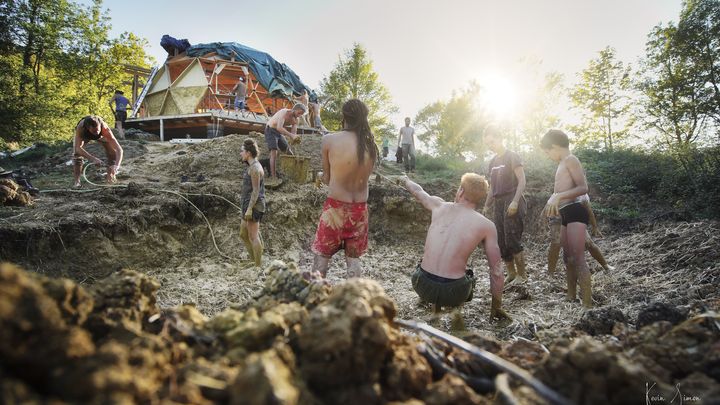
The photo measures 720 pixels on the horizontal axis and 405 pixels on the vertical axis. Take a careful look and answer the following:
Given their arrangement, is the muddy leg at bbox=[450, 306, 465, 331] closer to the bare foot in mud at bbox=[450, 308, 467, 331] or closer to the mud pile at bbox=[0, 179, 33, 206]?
the bare foot in mud at bbox=[450, 308, 467, 331]

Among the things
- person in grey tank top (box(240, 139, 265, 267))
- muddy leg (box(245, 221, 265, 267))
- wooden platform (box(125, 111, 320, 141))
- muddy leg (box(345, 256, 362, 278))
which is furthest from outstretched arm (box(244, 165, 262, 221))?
wooden platform (box(125, 111, 320, 141))

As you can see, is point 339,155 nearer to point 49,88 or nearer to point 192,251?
point 192,251

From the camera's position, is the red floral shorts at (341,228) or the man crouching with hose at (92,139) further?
the man crouching with hose at (92,139)

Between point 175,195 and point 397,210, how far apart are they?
431 centimetres

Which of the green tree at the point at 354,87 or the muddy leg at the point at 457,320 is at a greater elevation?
the green tree at the point at 354,87

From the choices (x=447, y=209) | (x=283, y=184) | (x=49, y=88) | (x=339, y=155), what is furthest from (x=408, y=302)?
(x=49, y=88)

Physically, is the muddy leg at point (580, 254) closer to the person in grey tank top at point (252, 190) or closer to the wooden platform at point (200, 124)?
the person in grey tank top at point (252, 190)

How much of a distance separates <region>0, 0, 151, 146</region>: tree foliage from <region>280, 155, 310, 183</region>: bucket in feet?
42.2


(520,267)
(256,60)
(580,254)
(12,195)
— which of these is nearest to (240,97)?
(256,60)

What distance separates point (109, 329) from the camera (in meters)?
1.18

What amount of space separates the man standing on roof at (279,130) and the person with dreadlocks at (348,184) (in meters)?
3.58

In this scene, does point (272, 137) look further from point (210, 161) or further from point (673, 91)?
point (673, 91)

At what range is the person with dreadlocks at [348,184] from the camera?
2713 mm

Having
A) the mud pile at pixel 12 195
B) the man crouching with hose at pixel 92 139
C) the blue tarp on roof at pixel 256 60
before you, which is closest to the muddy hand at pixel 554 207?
the man crouching with hose at pixel 92 139
